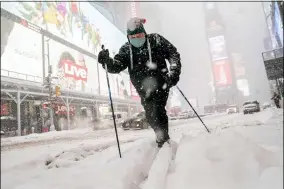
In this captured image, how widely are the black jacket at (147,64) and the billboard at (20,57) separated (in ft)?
3.39

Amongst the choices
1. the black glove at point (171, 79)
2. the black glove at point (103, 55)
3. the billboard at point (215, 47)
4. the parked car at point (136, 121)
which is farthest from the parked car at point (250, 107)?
the black glove at point (103, 55)

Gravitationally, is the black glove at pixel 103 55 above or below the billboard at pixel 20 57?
below

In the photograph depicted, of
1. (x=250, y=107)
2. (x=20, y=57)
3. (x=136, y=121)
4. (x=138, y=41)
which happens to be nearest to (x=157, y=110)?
(x=138, y=41)

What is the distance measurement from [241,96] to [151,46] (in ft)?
21.4

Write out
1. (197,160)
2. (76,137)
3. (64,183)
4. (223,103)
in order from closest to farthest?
(64,183), (197,160), (76,137), (223,103)

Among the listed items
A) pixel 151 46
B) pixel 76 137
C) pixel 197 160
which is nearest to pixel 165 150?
pixel 197 160

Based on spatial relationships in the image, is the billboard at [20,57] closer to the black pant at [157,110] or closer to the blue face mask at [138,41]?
the blue face mask at [138,41]

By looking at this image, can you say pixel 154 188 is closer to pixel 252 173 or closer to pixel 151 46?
pixel 252 173

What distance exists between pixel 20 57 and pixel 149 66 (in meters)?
12.6

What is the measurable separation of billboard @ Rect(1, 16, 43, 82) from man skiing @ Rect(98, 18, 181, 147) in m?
1.09

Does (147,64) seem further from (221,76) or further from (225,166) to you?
(221,76)

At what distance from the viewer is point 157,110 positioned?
2256mm

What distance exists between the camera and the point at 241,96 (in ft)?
25.9

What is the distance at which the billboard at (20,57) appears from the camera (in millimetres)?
3907
